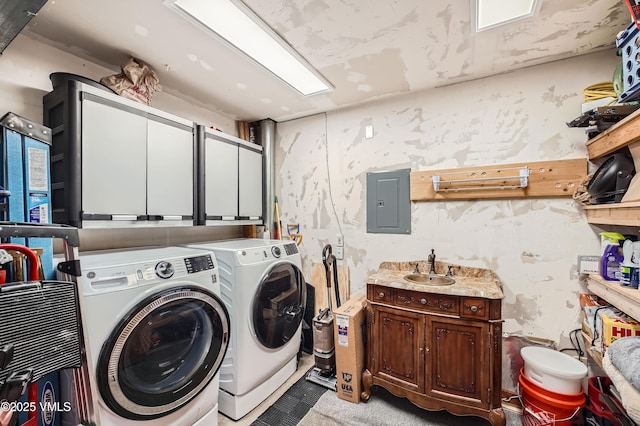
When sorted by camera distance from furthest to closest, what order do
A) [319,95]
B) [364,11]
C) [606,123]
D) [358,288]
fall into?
[358,288] < [319,95] < [606,123] < [364,11]

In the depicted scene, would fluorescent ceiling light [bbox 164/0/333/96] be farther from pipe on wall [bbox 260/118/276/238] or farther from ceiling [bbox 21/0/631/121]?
pipe on wall [bbox 260/118/276/238]

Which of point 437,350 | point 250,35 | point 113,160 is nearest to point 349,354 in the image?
point 437,350

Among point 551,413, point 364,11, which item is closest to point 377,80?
point 364,11

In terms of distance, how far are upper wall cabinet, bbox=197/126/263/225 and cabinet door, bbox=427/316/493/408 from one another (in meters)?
1.87

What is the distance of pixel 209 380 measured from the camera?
1673 millimetres

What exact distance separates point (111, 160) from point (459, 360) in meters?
2.55

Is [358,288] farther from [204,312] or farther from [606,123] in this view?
[606,123]

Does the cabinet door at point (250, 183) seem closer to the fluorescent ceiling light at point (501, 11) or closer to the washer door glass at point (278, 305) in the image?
the washer door glass at point (278, 305)

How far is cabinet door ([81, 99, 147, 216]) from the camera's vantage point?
161 centimetres

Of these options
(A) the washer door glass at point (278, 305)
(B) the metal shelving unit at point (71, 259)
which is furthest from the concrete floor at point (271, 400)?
(B) the metal shelving unit at point (71, 259)

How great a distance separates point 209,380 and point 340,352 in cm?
96

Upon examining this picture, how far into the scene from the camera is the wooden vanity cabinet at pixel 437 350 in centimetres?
175

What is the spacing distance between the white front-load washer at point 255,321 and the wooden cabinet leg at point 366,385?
0.64 metres

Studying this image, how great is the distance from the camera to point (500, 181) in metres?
2.14
